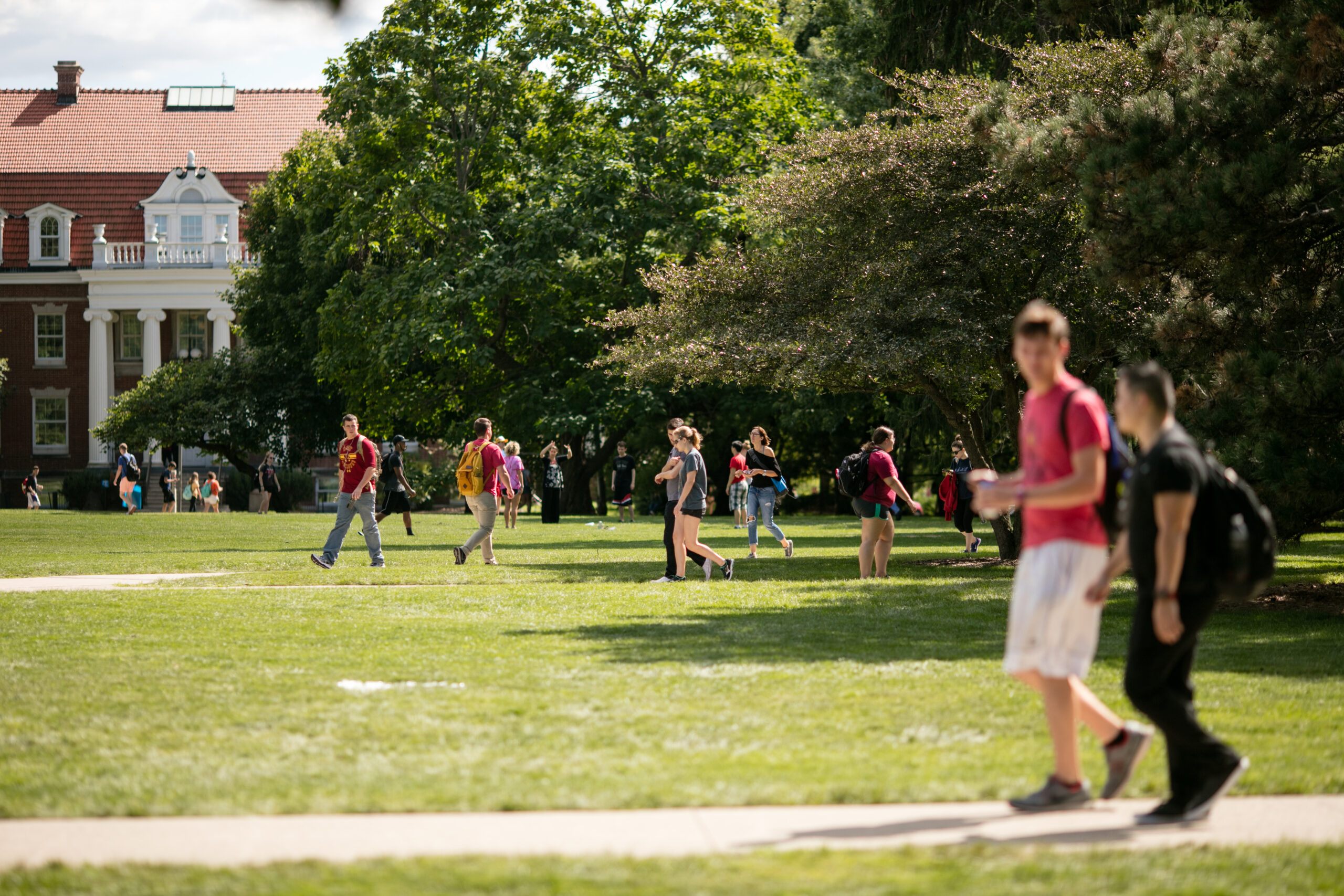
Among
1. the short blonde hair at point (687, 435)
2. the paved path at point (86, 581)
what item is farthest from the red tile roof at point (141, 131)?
the short blonde hair at point (687, 435)

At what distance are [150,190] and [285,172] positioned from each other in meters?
19.4

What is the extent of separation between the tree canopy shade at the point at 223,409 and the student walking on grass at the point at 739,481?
1079 inches

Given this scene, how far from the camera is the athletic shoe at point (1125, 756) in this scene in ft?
19.7

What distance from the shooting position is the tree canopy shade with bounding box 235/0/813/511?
37.4 m

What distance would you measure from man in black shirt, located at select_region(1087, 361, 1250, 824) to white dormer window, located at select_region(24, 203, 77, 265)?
218 feet

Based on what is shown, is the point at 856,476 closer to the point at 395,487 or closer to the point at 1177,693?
the point at 1177,693

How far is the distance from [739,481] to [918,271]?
7186mm

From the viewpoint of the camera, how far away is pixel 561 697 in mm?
8797

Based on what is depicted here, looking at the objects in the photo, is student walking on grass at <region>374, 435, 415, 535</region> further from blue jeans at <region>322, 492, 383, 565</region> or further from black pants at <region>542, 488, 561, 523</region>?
blue jeans at <region>322, 492, 383, 565</region>

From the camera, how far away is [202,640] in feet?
37.2

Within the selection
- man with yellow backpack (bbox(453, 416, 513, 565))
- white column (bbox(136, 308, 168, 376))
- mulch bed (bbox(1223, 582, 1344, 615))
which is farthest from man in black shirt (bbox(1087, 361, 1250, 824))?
white column (bbox(136, 308, 168, 376))

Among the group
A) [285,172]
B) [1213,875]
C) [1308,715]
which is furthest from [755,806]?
[285,172]

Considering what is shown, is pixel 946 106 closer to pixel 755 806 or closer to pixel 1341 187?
pixel 1341 187

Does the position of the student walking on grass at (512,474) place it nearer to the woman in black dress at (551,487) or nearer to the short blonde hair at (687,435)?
the woman in black dress at (551,487)
